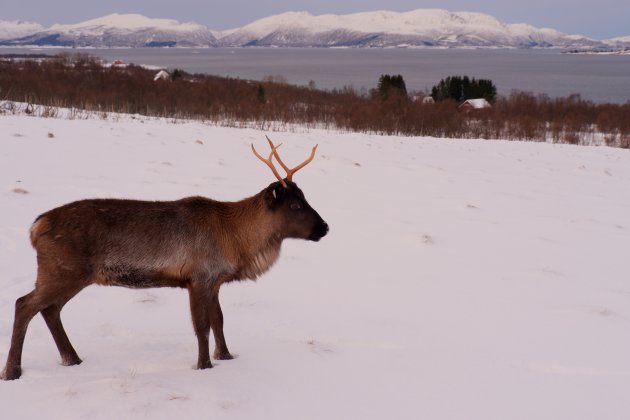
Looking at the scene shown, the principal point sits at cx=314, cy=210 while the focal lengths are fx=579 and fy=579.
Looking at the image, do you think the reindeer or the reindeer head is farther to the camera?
the reindeer head

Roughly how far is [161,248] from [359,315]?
2.62 meters

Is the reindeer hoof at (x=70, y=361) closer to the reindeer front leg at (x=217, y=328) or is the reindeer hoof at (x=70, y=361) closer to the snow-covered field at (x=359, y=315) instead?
the snow-covered field at (x=359, y=315)

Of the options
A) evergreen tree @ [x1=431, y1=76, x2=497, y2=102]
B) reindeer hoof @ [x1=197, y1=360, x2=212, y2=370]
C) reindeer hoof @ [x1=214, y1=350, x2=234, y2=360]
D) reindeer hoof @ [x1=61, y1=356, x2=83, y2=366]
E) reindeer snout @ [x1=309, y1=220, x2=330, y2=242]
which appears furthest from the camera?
evergreen tree @ [x1=431, y1=76, x2=497, y2=102]

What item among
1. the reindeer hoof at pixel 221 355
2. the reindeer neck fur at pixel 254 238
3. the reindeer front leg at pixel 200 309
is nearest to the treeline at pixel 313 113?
the reindeer neck fur at pixel 254 238

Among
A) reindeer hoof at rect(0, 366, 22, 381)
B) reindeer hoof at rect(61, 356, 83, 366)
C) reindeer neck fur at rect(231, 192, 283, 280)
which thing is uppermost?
reindeer neck fur at rect(231, 192, 283, 280)

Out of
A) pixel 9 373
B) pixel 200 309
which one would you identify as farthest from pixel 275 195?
pixel 9 373

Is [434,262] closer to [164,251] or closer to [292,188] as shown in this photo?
[292,188]

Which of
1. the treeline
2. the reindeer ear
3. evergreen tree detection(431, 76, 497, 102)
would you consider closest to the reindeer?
the reindeer ear

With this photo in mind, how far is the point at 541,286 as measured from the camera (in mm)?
8141

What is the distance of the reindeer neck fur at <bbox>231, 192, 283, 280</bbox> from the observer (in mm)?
5480

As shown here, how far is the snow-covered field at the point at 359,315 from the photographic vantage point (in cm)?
485

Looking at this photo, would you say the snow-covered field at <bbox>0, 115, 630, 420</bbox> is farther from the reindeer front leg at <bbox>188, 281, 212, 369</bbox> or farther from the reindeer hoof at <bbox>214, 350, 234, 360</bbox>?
the reindeer front leg at <bbox>188, 281, 212, 369</bbox>

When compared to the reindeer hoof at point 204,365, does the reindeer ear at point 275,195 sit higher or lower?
higher

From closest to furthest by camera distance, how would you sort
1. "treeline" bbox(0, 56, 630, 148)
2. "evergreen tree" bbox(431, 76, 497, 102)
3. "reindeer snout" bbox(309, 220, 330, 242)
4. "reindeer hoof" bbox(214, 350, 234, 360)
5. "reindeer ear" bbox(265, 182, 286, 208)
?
"reindeer hoof" bbox(214, 350, 234, 360), "reindeer ear" bbox(265, 182, 286, 208), "reindeer snout" bbox(309, 220, 330, 242), "treeline" bbox(0, 56, 630, 148), "evergreen tree" bbox(431, 76, 497, 102)
